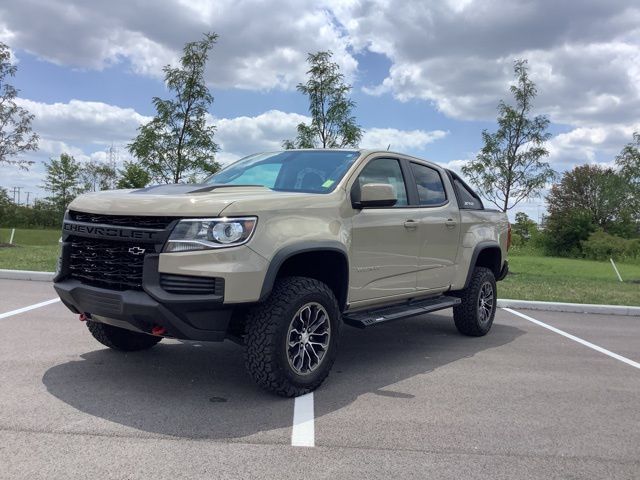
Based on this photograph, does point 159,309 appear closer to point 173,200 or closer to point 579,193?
point 173,200

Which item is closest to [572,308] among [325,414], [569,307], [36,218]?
[569,307]

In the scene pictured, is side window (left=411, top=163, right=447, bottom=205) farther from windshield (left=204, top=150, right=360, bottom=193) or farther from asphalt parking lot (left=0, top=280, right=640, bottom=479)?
asphalt parking lot (left=0, top=280, right=640, bottom=479)

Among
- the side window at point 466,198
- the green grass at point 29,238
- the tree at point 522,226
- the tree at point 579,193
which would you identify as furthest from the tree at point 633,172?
the tree at point 579,193

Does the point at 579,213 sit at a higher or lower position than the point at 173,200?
higher

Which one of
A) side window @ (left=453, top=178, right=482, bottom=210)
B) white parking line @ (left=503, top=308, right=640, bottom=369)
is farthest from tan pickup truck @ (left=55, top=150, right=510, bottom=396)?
white parking line @ (left=503, top=308, right=640, bottom=369)

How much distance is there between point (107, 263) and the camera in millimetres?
4008

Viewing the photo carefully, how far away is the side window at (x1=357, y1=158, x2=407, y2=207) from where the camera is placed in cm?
513

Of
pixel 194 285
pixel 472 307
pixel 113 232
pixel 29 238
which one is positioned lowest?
pixel 29 238

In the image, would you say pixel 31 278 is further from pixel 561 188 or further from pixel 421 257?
pixel 561 188

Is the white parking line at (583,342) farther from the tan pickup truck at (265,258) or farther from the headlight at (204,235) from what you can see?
the headlight at (204,235)

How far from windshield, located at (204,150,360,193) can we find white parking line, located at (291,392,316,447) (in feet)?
5.47

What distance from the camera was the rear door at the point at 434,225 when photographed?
5652 millimetres

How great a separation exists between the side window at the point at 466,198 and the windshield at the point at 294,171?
192 cm

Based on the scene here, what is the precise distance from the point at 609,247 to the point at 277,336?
4968 centimetres
